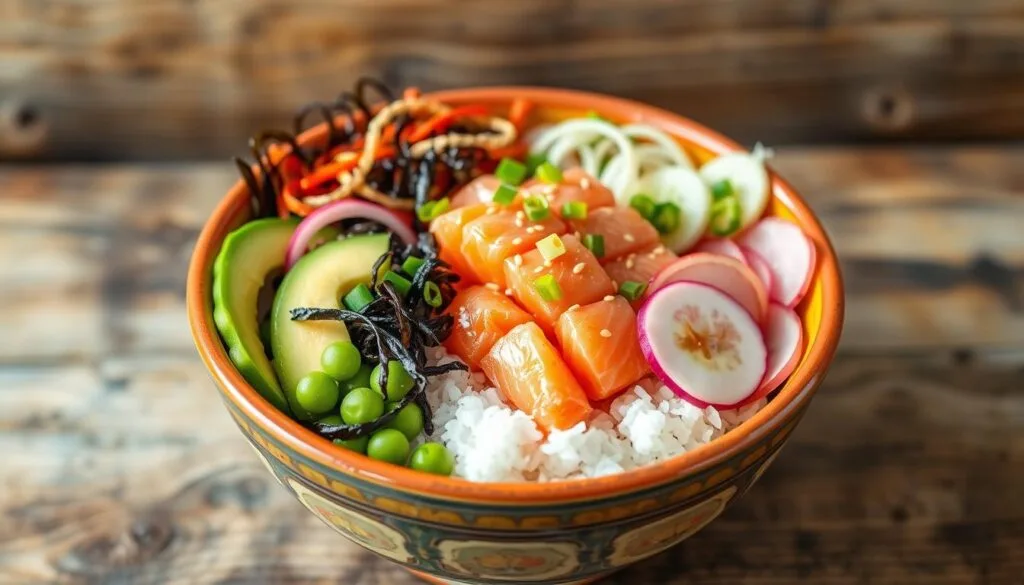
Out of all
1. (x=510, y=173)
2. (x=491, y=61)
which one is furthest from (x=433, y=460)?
(x=491, y=61)

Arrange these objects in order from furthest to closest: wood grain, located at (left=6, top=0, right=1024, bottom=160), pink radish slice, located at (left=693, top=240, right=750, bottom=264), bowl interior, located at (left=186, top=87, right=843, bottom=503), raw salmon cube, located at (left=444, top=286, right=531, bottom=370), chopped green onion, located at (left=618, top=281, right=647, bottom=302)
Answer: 1. wood grain, located at (left=6, top=0, right=1024, bottom=160)
2. pink radish slice, located at (left=693, top=240, right=750, bottom=264)
3. chopped green onion, located at (left=618, top=281, right=647, bottom=302)
4. raw salmon cube, located at (left=444, top=286, right=531, bottom=370)
5. bowl interior, located at (left=186, top=87, right=843, bottom=503)

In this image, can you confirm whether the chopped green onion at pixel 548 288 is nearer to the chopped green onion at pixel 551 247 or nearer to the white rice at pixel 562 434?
the chopped green onion at pixel 551 247

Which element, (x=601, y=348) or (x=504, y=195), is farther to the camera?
(x=504, y=195)

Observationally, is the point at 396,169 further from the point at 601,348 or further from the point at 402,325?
the point at 601,348

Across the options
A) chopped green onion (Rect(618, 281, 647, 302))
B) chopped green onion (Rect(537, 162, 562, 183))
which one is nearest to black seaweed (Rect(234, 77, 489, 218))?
chopped green onion (Rect(537, 162, 562, 183))

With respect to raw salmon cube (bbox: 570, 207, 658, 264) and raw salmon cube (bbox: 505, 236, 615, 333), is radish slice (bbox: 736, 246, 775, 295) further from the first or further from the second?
raw salmon cube (bbox: 505, 236, 615, 333)

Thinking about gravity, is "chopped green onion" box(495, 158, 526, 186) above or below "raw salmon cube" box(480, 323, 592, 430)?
above
